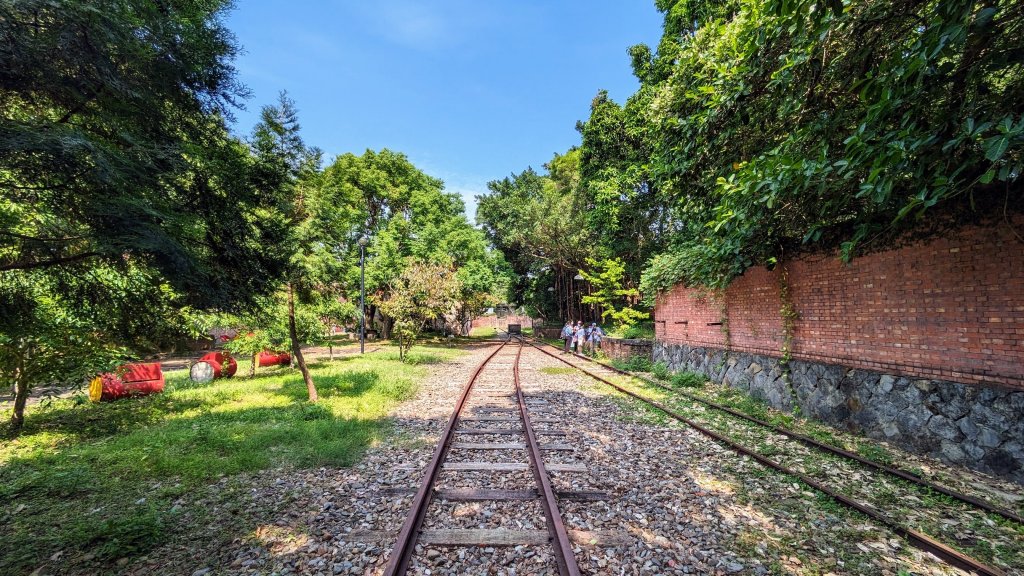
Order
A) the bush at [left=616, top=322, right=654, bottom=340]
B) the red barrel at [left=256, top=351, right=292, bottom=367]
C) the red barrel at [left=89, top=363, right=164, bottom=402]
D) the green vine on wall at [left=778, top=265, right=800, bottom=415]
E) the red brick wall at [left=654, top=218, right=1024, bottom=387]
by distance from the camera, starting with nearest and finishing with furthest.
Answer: the red brick wall at [left=654, top=218, right=1024, bottom=387] → the green vine on wall at [left=778, top=265, right=800, bottom=415] → the red barrel at [left=89, top=363, right=164, bottom=402] → the red barrel at [left=256, top=351, right=292, bottom=367] → the bush at [left=616, top=322, right=654, bottom=340]

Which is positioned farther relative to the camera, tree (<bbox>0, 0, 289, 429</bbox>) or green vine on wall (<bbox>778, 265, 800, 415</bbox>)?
green vine on wall (<bbox>778, 265, 800, 415</bbox>)

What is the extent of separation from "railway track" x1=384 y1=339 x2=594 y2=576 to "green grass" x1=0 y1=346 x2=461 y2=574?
1477mm

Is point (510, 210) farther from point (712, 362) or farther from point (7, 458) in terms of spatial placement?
point (7, 458)

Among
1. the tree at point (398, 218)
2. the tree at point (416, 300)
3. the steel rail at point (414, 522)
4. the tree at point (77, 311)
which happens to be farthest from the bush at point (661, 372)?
the tree at point (398, 218)

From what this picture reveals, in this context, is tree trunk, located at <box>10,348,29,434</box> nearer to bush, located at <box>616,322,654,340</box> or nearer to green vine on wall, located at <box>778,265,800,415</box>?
green vine on wall, located at <box>778,265,800,415</box>

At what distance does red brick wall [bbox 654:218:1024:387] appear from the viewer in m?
4.50

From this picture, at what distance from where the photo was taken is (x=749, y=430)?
20.7 ft

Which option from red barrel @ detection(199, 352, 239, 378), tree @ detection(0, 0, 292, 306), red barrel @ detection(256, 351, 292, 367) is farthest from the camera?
red barrel @ detection(256, 351, 292, 367)

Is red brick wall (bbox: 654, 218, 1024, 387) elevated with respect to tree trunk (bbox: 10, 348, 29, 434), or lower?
elevated

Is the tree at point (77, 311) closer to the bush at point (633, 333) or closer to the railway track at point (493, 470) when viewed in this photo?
the railway track at point (493, 470)

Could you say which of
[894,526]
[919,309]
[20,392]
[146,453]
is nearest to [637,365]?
[919,309]

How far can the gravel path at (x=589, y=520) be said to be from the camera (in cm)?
291

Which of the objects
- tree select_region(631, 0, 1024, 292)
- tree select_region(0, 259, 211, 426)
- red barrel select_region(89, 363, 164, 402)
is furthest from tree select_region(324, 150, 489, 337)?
tree select_region(631, 0, 1024, 292)

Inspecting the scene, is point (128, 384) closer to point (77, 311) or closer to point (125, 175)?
point (77, 311)
